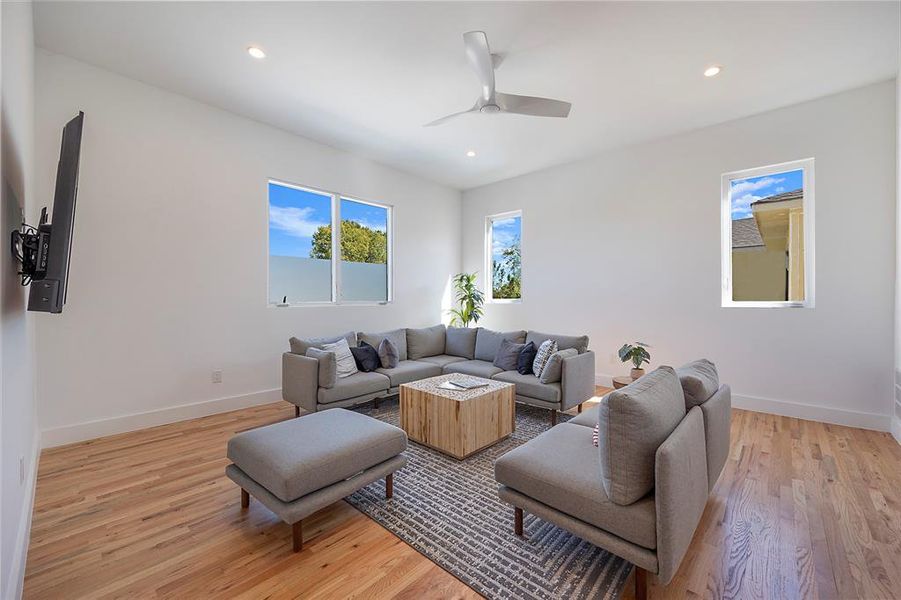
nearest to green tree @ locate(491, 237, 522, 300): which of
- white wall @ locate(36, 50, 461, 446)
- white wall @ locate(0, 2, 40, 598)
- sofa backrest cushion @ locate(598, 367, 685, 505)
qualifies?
white wall @ locate(36, 50, 461, 446)

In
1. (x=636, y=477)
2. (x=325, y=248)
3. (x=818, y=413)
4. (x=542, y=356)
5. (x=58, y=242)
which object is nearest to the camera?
(x=636, y=477)

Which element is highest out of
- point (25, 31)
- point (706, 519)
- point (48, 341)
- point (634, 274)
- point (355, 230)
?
point (25, 31)

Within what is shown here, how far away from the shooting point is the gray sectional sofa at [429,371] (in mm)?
3498

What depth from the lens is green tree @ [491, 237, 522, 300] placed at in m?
6.09

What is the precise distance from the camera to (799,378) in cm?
375

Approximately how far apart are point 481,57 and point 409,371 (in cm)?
304

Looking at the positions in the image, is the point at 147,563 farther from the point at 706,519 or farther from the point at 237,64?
the point at 237,64

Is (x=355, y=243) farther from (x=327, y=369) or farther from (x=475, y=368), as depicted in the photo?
(x=475, y=368)

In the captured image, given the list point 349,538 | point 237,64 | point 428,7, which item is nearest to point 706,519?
point 349,538

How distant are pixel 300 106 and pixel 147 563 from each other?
3.80m

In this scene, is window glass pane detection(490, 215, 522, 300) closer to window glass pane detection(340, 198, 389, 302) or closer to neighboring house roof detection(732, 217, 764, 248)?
window glass pane detection(340, 198, 389, 302)

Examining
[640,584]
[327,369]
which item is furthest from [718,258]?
[327,369]

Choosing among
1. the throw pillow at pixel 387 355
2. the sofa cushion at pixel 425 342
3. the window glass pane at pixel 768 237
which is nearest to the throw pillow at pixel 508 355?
the sofa cushion at pixel 425 342

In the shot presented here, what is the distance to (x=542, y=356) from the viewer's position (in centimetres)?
378
